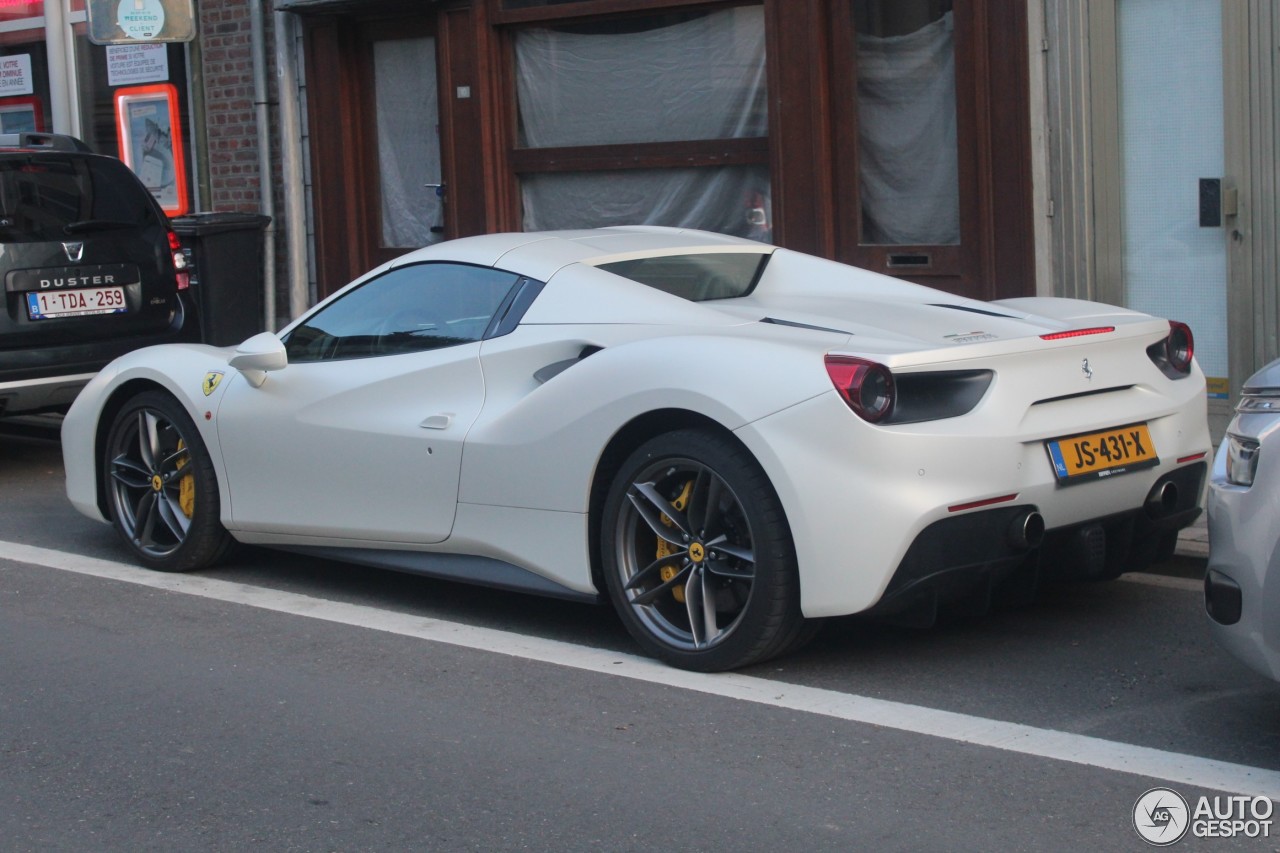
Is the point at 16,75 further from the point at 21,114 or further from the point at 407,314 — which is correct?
the point at 407,314

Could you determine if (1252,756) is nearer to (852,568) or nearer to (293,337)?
(852,568)

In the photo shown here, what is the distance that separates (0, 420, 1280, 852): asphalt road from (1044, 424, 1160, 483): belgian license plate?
0.61 metres

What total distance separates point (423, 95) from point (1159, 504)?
8.15 m

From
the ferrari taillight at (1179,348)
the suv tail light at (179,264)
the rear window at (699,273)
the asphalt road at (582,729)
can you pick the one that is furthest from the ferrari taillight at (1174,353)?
the suv tail light at (179,264)

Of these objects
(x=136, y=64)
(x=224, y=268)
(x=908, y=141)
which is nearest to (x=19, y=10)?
(x=136, y=64)

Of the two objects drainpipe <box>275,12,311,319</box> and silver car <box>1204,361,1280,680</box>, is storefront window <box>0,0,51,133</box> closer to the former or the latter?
drainpipe <box>275,12,311,319</box>

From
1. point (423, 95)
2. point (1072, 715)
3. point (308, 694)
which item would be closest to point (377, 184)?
point (423, 95)

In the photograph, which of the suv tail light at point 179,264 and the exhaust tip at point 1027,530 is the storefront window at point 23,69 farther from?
the exhaust tip at point 1027,530

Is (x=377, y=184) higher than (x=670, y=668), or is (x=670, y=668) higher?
(x=377, y=184)

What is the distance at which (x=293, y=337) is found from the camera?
624 centimetres


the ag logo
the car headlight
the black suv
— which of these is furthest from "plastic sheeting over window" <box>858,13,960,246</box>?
the ag logo

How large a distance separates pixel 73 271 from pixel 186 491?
2.87 metres

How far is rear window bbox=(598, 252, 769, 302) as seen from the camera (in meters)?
5.70

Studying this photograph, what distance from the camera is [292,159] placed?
489 inches
